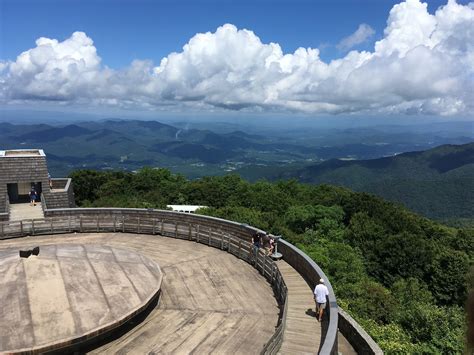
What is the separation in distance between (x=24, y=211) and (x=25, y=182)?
2.35 metres

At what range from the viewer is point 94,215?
23.5m

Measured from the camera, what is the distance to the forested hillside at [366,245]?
25.6 meters

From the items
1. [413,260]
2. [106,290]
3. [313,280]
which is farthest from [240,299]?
[413,260]

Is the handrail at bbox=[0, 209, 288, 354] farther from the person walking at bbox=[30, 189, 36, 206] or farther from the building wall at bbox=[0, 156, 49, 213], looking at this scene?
the building wall at bbox=[0, 156, 49, 213]

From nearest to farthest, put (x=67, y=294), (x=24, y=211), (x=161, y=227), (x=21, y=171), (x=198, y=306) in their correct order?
(x=67, y=294) < (x=198, y=306) < (x=161, y=227) < (x=24, y=211) < (x=21, y=171)

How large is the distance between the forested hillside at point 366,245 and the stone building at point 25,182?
19.0m

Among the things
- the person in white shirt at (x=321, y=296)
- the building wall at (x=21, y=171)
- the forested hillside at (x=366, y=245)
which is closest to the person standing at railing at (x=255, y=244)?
the person in white shirt at (x=321, y=296)

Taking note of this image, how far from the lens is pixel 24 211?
25.7 m

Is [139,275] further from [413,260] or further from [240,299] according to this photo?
[413,260]

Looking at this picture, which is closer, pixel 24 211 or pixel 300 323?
pixel 300 323

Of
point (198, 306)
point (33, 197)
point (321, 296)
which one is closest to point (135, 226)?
point (198, 306)

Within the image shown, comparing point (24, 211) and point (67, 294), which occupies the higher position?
point (67, 294)

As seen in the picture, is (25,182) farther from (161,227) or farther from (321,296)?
(321,296)

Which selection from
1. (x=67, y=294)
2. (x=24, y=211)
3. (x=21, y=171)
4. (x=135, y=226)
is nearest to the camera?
(x=67, y=294)
